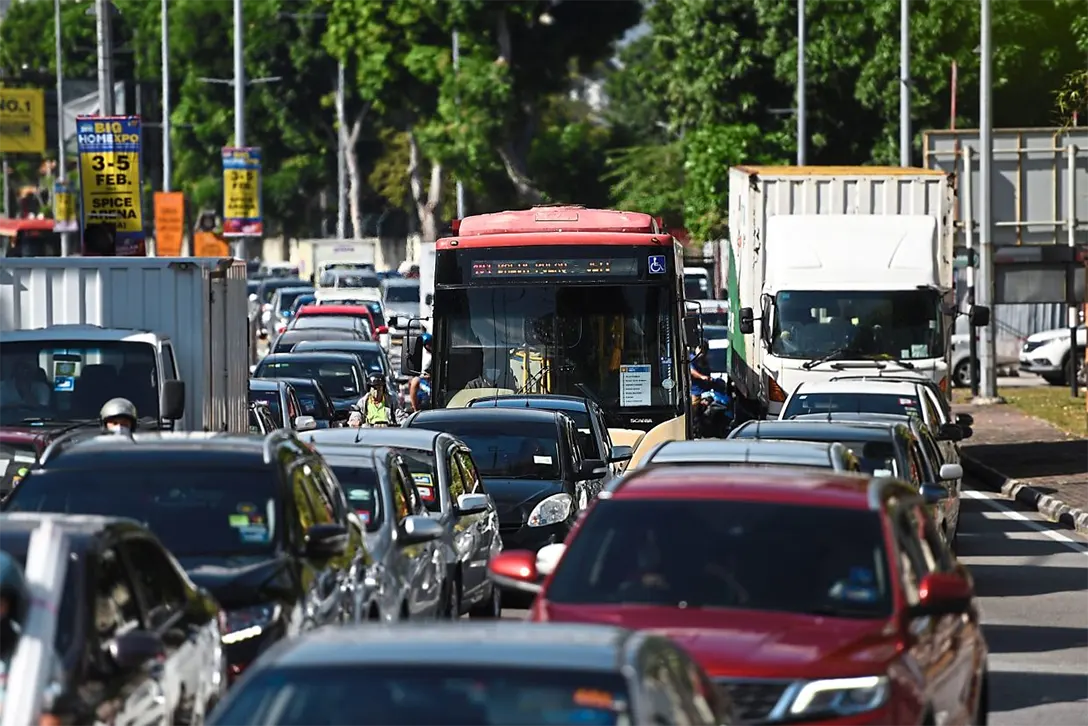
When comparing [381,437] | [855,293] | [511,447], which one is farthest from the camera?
[855,293]

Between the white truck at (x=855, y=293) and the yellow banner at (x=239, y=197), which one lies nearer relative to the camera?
the white truck at (x=855, y=293)

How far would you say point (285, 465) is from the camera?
35.2 ft

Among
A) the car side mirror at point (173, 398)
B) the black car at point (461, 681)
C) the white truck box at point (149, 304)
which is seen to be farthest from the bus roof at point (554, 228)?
the black car at point (461, 681)

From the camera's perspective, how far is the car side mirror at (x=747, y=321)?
27219 millimetres

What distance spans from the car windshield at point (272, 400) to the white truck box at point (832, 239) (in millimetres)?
5991

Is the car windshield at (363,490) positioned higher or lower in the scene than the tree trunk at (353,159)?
lower

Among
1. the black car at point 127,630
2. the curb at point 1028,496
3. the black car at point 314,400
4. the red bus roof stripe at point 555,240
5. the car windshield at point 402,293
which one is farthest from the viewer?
the car windshield at point 402,293

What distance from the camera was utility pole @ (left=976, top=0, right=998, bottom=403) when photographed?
36.9 m

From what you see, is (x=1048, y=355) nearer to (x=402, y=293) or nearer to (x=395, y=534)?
(x=402, y=293)

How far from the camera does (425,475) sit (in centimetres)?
1497

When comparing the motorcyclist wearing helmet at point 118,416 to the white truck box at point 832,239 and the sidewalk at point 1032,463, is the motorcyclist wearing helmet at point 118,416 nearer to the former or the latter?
the sidewalk at point 1032,463

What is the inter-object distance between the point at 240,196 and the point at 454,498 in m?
33.1

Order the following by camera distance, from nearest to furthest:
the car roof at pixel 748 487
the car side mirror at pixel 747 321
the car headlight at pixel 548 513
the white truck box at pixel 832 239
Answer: the car roof at pixel 748 487, the car headlight at pixel 548 513, the white truck box at pixel 832 239, the car side mirror at pixel 747 321

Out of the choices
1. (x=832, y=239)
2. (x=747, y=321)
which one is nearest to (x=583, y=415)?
(x=747, y=321)
